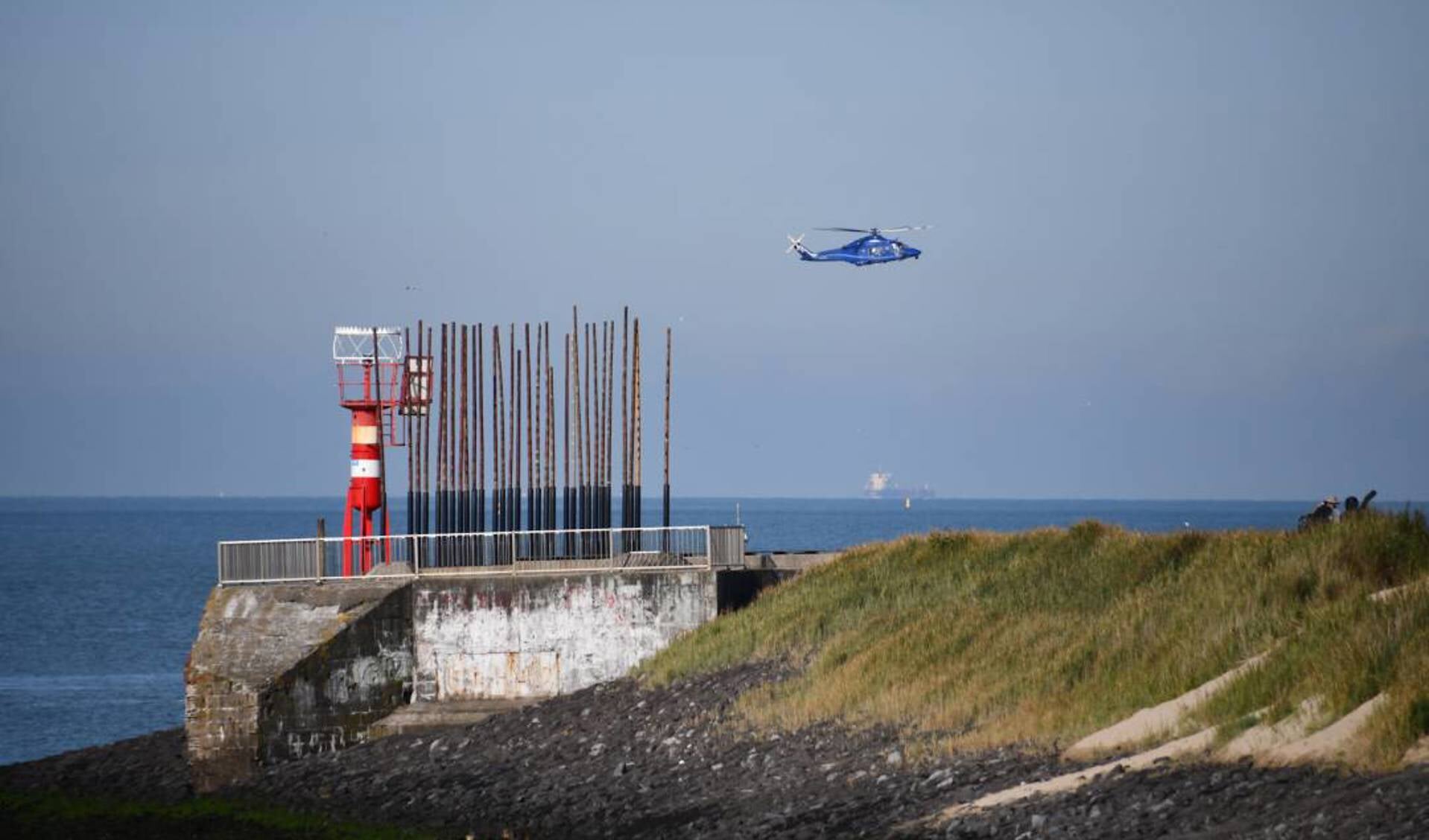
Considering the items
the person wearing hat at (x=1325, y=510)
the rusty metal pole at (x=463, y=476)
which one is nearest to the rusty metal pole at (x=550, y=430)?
the rusty metal pole at (x=463, y=476)

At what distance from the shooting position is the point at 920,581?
38.4 meters

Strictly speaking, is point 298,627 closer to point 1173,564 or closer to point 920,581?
point 920,581

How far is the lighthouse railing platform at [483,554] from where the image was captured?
39.5m

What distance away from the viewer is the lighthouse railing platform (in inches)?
1556

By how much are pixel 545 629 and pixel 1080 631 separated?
11544mm

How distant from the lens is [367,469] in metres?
47.5

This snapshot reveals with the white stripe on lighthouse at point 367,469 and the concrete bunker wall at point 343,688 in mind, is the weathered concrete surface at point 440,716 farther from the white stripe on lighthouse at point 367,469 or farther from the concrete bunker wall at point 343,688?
the white stripe on lighthouse at point 367,469

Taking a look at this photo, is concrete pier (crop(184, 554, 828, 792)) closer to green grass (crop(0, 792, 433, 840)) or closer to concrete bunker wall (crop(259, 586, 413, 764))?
concrete bunker wall (crop(259, 586, 413, 764))

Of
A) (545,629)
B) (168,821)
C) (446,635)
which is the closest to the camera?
(168,821)

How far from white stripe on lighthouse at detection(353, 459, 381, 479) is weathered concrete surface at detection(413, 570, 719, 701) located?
959 centimetres

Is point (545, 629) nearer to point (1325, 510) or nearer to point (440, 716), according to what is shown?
point (440, 716)

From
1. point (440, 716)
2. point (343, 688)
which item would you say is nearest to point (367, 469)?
point (343, 688)

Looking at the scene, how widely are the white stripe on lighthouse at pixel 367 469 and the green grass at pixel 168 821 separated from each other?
1220cm

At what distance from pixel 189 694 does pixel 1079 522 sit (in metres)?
17.3
